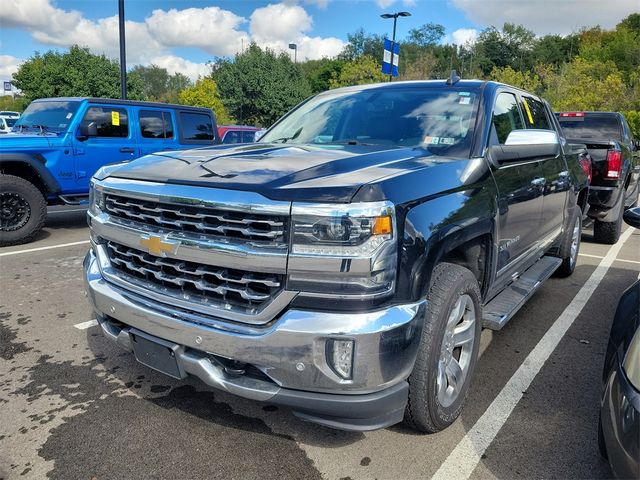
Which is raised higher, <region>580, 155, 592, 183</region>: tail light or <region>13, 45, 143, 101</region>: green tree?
<region>13, 45, 143, 101</region>: green tree

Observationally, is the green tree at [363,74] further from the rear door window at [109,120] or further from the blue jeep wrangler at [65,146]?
the rear door window at [109,120]

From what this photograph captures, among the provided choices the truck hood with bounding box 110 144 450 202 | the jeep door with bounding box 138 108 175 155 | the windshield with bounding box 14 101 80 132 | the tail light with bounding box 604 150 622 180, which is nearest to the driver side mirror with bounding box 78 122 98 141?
the windshield with bounding box 14 101 80 132

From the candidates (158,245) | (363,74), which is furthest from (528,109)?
(363,74)

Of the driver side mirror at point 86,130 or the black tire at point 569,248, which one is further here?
the driver side mirror at point 86,130

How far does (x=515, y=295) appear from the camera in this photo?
12.0 feet

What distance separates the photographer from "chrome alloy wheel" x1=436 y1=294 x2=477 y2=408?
101 inches

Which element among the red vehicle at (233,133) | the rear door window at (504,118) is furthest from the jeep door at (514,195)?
the red vehicle at (233,133)

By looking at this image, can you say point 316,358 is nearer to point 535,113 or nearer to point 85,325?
point 85,325

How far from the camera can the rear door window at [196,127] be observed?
8983 millimetres

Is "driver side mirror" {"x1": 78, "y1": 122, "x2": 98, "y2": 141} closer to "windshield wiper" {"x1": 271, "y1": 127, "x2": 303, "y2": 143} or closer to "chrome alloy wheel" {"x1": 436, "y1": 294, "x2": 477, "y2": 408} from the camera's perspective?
"windshield wiper" {"x1": 271, "y1": 127, "x2": 303, "y2": 143}

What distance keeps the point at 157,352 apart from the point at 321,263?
0.99 meters

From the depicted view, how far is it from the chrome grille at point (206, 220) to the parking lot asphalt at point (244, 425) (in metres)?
1.09

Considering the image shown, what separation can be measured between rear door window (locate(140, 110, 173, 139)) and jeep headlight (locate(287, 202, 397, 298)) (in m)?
7.14

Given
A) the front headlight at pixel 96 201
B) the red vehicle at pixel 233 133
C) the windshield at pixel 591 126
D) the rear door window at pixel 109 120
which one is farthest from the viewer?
the red vehicle at pixel 233 133
